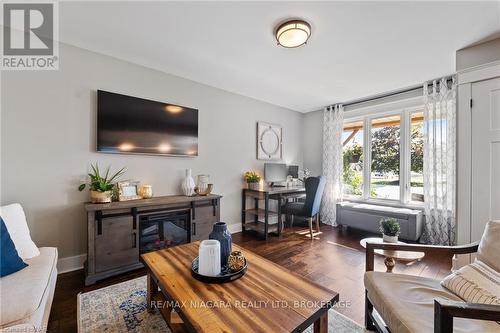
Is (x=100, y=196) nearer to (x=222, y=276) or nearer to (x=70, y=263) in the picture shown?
(x=70, y=263)

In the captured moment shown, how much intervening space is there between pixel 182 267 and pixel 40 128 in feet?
6.82

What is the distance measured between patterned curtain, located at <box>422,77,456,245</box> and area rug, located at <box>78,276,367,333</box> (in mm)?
2491

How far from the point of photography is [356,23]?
189 centimetres

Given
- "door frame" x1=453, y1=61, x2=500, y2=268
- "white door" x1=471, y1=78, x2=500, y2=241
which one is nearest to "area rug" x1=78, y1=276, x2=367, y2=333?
"door frame" x1=453, y1=61, x2=500, y2=268

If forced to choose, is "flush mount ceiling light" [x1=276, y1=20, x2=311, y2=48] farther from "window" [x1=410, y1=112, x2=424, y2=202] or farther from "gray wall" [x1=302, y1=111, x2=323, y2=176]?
"gray wall" [x1=302, y1=111, x2=323, y2=176]

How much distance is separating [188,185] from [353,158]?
10.5 ft

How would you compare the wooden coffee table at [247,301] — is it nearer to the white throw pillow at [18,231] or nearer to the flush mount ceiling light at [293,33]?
the white throw pillow at [18,231]

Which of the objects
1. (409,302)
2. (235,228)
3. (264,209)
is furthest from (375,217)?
(409,302)

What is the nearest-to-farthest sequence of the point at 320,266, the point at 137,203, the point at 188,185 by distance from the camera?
the point at 137,203 < the point at 320,266 < the point at 188,185

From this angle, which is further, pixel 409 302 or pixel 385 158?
pixel 385 158

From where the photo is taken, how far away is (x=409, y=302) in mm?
1136

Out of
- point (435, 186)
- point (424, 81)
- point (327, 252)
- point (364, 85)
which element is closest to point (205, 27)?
point (364, 85)

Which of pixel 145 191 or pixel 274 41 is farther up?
pixel 274 41

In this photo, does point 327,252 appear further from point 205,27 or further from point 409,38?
point 205,27
